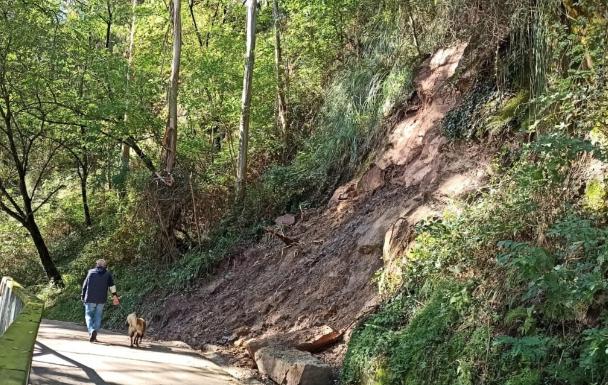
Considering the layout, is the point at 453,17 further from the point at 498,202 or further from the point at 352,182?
the point at 498,202

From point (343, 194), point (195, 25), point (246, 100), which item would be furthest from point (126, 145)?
point (343, 194)

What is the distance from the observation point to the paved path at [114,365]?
782cm

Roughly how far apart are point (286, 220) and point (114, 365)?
6.96 metres

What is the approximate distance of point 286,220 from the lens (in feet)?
49.5

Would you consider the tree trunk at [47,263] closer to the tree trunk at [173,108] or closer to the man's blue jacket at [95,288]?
the tree trunk at [173,108]

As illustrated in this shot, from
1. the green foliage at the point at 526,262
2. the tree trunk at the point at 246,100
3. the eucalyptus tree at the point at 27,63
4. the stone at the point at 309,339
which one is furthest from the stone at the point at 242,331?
the eucalyptus tree at the point at 27,63

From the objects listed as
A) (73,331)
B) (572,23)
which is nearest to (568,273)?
(572,23)

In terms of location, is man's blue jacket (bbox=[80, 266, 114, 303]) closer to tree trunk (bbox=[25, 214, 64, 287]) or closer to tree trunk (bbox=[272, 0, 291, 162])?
tree trunk (bbox=[272, 0, 291, 162])

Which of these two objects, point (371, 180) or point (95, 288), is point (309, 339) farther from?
point (95, 288)

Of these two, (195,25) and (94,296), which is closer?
(94,296)

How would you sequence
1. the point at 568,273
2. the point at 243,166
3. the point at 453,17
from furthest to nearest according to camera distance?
Result: 1. the point at 243,166
2. the point at 453,17
3. the point at 568,273

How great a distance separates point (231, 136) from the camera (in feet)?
66.7

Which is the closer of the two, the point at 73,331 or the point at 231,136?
the point at 73,331

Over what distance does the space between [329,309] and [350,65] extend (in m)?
8.30
